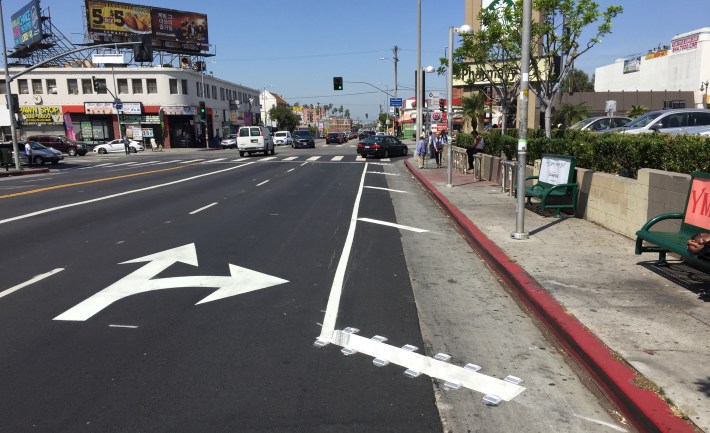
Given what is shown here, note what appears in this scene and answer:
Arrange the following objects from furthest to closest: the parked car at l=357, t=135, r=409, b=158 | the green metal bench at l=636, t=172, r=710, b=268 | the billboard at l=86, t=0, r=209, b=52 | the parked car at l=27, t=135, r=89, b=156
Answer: the billboard at l=86, t=0, r=209, b=52
the parked car at l=27, t=135, r=89, b=156
the parked car at l=357, t=135, r=409, b=158
the green metal bench at l=636, t=172, r=710, b=268

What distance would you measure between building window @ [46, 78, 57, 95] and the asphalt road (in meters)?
56.4

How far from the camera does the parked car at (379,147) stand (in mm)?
34562

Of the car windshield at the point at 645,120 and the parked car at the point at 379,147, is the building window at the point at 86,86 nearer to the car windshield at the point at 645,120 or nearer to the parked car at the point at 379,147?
the parked car at the point at 379,147

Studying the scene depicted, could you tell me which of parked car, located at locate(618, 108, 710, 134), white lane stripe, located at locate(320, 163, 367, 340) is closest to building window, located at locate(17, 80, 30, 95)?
white lane stripe, located at locate(320, 163, 367, 340)

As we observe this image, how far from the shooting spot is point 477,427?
134 inches

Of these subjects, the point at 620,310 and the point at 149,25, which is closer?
the point at 620,310

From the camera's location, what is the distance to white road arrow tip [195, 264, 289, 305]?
6117 millimetres

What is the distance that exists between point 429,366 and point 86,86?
212ft

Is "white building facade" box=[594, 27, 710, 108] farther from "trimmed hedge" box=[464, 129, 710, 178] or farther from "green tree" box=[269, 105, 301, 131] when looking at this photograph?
"green tree" box=[269, 105, 301, 131]

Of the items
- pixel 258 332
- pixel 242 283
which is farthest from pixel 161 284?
pixel 258 332

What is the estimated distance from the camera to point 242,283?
6.53 m

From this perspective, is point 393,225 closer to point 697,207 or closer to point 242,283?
point 242,283

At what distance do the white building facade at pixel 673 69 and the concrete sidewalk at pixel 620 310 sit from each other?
6085cm

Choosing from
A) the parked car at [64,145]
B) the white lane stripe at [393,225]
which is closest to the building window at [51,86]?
the parked car at [64,145]
